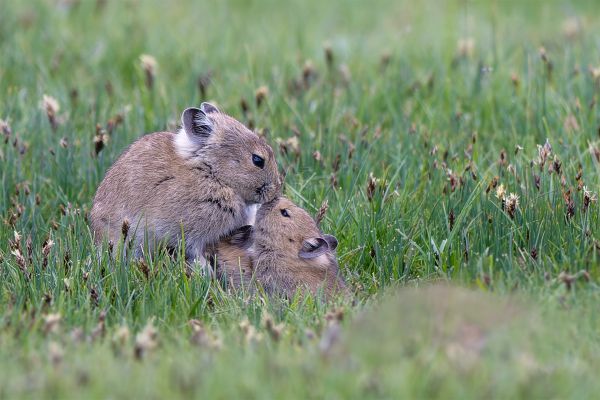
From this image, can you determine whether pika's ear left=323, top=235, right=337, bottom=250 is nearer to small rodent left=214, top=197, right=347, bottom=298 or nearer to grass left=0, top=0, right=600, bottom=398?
small rodent left=214, top=197, right=347, bottom=298

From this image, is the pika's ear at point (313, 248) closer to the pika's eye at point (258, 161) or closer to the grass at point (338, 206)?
the grass at point (338, 206)

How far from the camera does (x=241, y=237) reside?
22.2ft

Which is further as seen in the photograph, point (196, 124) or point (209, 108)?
point (209, 108)

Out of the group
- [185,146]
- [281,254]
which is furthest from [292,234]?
[185,146]

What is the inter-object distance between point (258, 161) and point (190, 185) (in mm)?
493

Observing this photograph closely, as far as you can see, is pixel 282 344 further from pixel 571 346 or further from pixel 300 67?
pixel 300 67

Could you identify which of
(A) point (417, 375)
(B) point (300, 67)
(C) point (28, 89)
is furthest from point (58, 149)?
(A) point (417, 375)

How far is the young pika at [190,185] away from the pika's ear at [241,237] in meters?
0.06

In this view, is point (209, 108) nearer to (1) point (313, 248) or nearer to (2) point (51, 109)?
(1) point (313, 248)

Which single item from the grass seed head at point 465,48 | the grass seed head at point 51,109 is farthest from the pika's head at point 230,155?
the grass seed head at point 465,48

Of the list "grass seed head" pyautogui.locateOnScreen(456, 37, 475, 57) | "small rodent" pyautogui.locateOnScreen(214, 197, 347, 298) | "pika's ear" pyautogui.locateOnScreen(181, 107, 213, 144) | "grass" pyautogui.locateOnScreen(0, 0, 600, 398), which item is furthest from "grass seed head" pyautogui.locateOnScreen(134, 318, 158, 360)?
"grass seed head" pyautogui.locateOnScreen(456, 37, 475, 57)

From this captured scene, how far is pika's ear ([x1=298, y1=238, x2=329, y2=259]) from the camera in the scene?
6266 mm

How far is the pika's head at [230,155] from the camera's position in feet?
22.3

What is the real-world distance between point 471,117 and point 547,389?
15.4 ft
